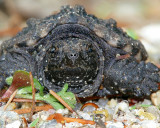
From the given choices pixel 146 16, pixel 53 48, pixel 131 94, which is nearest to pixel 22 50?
pixel 53 48

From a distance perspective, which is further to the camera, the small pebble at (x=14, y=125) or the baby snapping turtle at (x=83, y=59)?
the baby snapping turtle at (x=83, y=59)

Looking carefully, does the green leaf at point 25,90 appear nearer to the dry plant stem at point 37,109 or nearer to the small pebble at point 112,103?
the dry plant stem at point 37,109

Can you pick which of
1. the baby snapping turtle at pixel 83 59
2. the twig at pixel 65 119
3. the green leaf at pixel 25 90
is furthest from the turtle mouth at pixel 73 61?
the twig at pixel 65 119

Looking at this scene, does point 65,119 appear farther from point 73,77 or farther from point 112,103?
point 112,103

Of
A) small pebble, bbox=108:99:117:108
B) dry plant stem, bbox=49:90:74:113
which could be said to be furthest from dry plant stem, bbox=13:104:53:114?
small pebble, bbox=108:99:117:108

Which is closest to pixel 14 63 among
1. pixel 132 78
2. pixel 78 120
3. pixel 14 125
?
pixel 14 125

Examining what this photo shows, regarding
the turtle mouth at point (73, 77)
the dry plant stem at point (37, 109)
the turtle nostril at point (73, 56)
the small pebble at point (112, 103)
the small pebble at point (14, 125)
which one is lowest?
the small pebble at point (14, 125)

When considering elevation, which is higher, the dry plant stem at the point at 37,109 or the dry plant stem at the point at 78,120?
the dry plant stem at the point at 37,109
